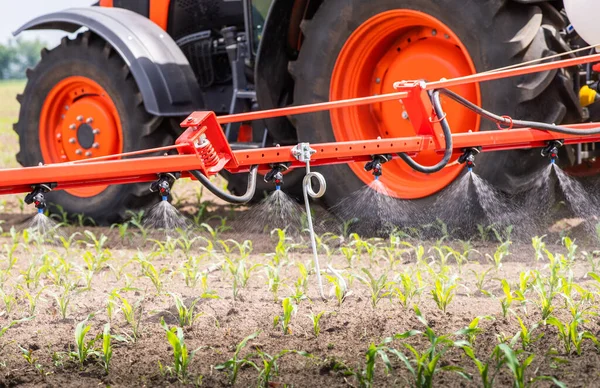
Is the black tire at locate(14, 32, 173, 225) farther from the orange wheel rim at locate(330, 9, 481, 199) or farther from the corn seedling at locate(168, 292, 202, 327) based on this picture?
the corn seedling at locate(168, 292, 202, 327)

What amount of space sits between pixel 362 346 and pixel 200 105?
2.57 meters

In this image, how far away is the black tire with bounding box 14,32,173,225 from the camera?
Result: 5195 millimetres

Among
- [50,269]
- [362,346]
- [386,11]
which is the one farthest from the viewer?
[386,11]

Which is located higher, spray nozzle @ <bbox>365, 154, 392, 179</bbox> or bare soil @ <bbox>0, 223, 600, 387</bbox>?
spray nozzle @ <bbox>365, 154, 392, 179</bbox>

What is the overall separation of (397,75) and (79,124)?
2.17 m

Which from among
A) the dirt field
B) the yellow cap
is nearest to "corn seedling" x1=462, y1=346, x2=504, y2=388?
the dirt field

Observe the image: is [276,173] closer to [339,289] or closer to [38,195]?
[339,289]

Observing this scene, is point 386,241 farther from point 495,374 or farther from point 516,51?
point 495,374

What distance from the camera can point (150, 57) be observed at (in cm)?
504

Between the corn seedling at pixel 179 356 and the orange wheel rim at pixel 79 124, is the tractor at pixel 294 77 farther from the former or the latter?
the corn seedling at pixel 179 356

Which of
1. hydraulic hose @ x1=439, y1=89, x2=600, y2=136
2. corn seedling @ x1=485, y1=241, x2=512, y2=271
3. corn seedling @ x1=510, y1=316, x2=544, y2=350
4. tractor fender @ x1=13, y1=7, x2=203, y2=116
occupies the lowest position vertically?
corn seedling @ x1=510, y1=316, x2=544, y2=350

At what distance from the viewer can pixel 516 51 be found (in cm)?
385

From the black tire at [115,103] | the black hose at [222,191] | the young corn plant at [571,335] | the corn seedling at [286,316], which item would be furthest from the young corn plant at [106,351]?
the black tire at [115,103]

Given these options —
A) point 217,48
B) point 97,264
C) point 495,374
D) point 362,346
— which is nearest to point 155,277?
point 97,264
